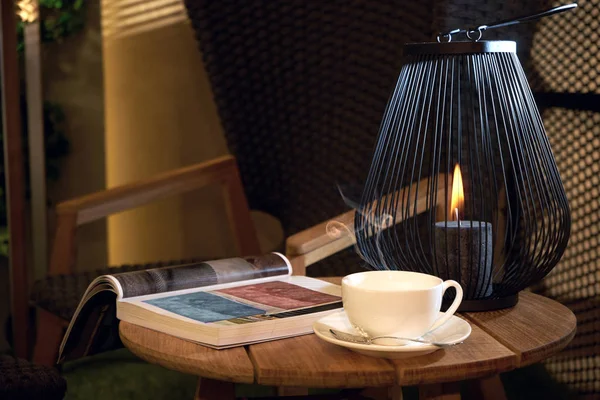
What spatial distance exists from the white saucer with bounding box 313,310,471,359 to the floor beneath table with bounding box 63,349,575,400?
716 mm

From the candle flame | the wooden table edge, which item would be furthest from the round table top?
the candle flame

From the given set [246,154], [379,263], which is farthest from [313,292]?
[246,154]

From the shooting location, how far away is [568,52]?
4.58 ft

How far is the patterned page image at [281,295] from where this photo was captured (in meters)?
0.80

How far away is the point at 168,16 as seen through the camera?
2045 mm

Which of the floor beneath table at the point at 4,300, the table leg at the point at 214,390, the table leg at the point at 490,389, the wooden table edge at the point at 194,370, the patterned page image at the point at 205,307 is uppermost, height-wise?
the patterned page image at the point at 205,307

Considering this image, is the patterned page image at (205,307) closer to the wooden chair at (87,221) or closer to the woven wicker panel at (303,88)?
the wooden chair at (87,221)

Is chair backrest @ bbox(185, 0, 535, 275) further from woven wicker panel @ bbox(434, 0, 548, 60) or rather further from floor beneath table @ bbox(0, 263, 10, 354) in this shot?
floor beneath table @ bbox(0, 263, 10, 354)

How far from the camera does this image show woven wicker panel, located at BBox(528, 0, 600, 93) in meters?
1.33

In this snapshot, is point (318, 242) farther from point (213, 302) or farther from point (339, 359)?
point (339, 359)

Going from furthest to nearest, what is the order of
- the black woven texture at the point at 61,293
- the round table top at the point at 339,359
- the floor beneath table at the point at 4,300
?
1. the floor beneath table at the point at 4,300
2. the black woven texture at the point at 61,293
3. the round table top at the point at 339,359

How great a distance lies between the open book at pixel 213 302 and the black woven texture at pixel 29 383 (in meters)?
0.08

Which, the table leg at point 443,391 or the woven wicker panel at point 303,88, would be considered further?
the woven wicker panel at point 303,88

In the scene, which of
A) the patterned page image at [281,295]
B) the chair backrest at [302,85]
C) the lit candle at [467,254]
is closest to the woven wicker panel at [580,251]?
the chair backrest at [302,85]
